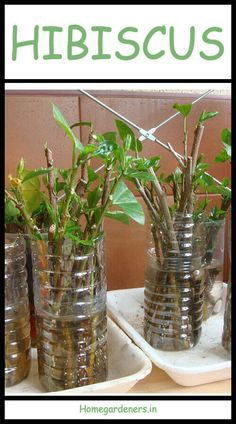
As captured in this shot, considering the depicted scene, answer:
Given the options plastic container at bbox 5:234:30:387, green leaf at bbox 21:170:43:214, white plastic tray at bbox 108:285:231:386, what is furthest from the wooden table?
green leaf at bbox 21:170:43:214

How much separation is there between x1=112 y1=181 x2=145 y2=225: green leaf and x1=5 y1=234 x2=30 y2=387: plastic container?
5.5 inches

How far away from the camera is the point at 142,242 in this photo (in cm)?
74

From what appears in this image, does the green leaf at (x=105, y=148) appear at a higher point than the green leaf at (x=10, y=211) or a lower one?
higher

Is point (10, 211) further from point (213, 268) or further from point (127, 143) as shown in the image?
point (213, 268)

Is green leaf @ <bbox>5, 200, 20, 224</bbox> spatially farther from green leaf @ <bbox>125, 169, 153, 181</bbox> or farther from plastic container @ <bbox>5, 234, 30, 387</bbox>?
green leaf @ <bbox>125, 169, 153, 181</bbox>

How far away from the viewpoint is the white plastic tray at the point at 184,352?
16.8 inches

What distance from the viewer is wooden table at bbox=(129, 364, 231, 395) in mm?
429

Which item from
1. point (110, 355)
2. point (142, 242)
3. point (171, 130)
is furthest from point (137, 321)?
point (171, 130)

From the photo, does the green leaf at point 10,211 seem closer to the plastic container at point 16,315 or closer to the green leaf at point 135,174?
the plastic container at point 16,315

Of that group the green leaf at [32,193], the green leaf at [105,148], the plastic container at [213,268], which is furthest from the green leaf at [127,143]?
the plastic container at [213,268]

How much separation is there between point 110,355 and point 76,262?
0.16 metres

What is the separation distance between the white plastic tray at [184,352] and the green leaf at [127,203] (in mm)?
178

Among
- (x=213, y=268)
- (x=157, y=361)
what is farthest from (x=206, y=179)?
(x=157, y=361)
